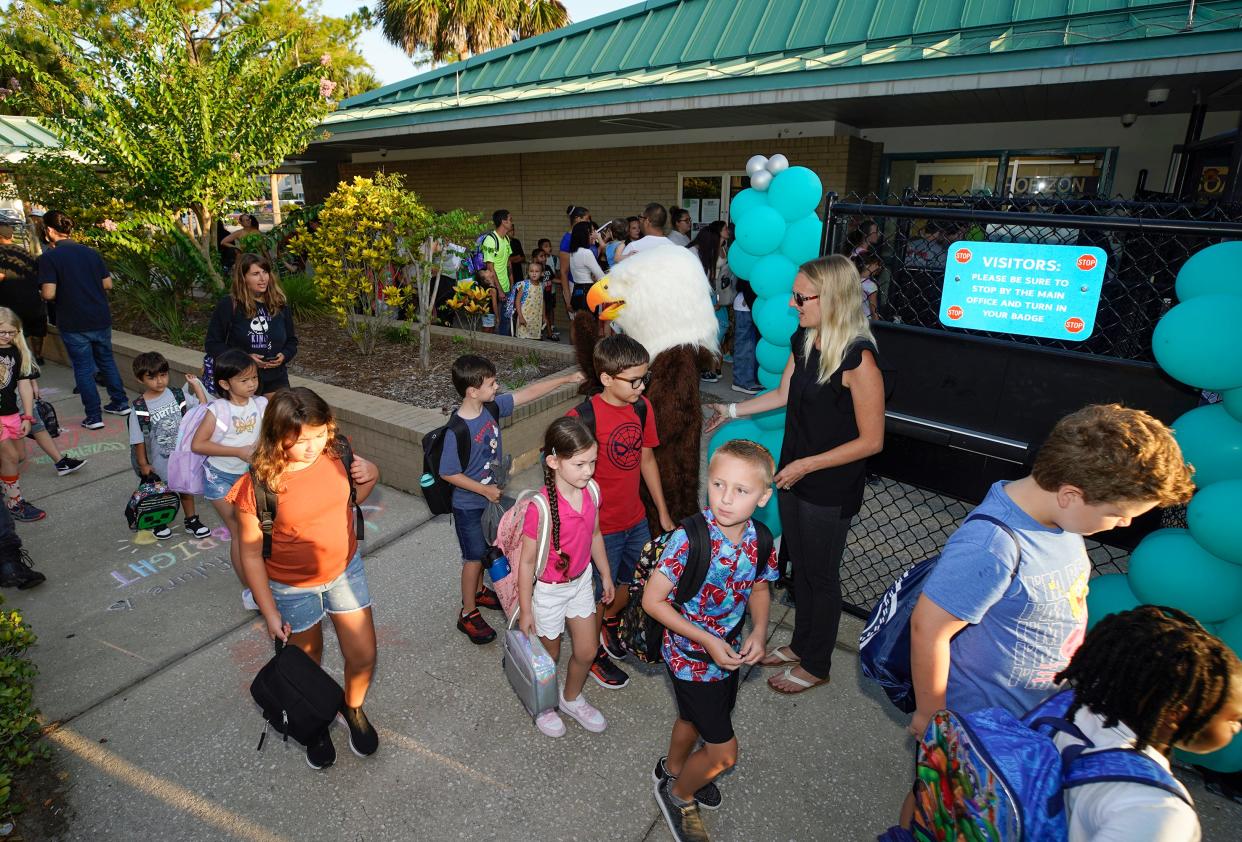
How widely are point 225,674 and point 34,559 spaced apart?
7.04 feet

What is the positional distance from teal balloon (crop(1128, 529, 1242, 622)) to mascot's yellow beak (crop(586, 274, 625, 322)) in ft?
8.37

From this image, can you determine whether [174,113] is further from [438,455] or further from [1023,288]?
[1023,288]

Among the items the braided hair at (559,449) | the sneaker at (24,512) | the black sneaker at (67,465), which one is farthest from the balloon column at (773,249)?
the black sneaker at (67,465)

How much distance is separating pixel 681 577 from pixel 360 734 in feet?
5.53

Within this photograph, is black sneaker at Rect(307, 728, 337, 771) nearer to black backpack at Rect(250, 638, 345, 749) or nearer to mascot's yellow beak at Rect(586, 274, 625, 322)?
black backpack at Rect(250, 638, 345, 749)

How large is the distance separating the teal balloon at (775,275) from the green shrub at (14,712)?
3975 mm

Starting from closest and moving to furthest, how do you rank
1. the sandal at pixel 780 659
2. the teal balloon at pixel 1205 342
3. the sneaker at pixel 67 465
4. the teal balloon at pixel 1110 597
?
the teal balloon at pixel 1205 342 → the teal balloon at pixel 1110 597 → the sandal at pixel 780 659 → the sneaker at pixel 67 465

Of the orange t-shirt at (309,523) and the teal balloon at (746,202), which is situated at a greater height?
the teal balloon at (746,202)

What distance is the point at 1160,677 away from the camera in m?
1.30

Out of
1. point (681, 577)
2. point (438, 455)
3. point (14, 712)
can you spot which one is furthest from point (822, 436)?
point (14, 712)

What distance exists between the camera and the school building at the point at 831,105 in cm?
611

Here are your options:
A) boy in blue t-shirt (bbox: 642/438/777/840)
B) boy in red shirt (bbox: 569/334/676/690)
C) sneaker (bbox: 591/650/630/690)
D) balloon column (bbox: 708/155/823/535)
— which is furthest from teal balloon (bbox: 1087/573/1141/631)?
sneaker (bbox: 591/650/630/690)

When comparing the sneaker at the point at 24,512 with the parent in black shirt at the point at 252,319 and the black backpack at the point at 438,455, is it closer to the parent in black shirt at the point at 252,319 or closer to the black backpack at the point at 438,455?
the parent in black shirt at the point at 252,319

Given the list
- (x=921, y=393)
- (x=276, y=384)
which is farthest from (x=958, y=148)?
(x=276, y=384)
